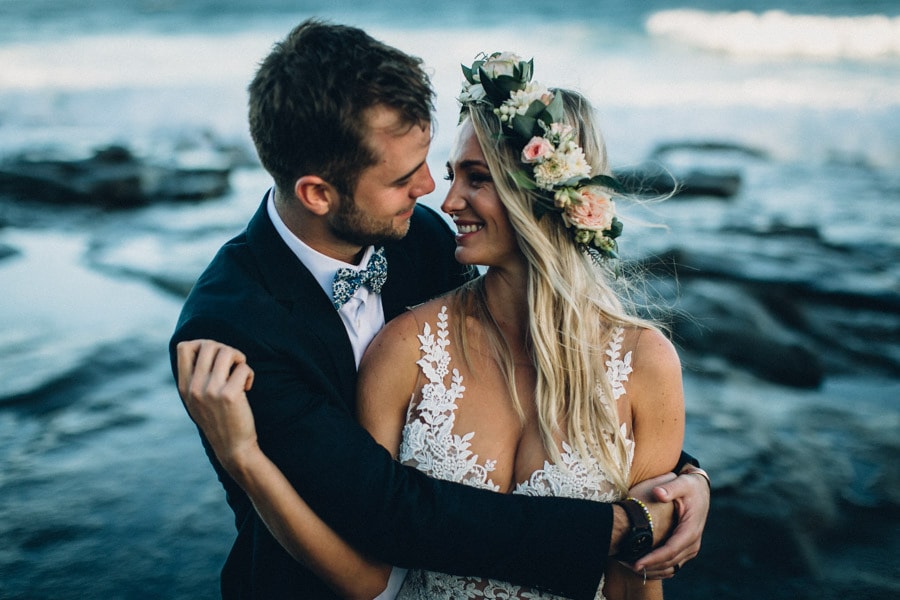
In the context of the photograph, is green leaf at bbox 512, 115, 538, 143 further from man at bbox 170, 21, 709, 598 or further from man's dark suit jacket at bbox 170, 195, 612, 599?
man's dark suit jacket at bbox 170, 195, 612, 599

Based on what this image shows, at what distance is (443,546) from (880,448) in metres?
3.80

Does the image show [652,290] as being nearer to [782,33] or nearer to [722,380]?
[722,380]

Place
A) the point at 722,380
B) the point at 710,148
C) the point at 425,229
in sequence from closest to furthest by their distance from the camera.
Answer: the point at 425,229, the point at 722,380, the point at 710,148

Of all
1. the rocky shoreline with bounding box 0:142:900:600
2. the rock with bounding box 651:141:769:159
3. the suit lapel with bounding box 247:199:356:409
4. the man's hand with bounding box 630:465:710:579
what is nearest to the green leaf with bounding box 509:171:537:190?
the suit lapel with bounding box 247:199:356:409

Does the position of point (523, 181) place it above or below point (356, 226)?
above

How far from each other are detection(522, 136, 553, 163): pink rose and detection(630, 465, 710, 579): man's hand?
3.72ft

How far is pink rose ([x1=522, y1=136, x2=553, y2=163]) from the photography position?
2.66 metres

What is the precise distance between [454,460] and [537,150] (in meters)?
1.06

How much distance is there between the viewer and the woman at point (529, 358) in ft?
8.83

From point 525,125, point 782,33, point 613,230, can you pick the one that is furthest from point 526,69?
point 782,33

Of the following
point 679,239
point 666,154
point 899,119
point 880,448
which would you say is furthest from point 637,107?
point 880,448

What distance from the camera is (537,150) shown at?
2662mm

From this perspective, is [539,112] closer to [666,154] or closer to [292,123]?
[292,123]

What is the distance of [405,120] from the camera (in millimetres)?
2760
